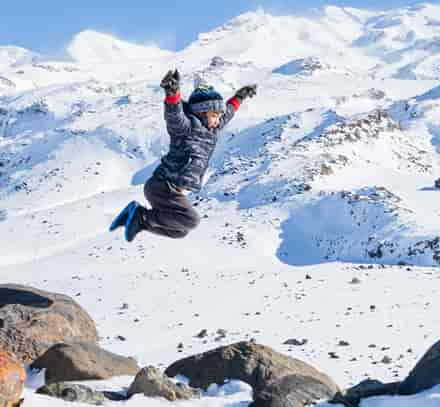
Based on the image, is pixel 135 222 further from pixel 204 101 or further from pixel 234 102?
pixel 234 102

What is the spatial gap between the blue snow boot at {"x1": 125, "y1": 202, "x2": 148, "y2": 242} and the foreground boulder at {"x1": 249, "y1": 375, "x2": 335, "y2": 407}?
113 inches

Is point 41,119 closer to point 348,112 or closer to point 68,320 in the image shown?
point 348,112

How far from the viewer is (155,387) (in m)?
8.70

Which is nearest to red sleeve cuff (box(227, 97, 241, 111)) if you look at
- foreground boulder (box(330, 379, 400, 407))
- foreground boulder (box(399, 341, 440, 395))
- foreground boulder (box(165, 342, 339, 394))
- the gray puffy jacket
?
the gray puffy jacket

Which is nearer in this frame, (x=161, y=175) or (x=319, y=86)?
(x=161, y=175)

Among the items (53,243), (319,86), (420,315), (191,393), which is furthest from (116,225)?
(319,86)

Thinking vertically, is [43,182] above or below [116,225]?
below

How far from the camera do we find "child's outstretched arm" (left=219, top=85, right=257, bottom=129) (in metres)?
9.14

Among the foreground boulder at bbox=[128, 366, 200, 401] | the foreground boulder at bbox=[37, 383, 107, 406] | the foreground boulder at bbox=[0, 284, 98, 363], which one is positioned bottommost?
the foreground boulder at bbox=[0, 284, 98, 363]

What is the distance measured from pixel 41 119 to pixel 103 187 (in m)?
52.4

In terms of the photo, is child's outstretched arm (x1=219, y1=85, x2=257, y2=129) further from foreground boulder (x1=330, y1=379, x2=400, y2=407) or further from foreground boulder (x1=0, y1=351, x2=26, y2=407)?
foreground boulder (x1=0, y1=351, x2=26, y2=407)

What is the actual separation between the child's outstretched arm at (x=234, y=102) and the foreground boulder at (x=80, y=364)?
441cm

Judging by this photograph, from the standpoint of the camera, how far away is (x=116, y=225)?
9.73 meters

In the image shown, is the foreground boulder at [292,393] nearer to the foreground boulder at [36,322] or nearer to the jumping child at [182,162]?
the jumping child at [182,162]
